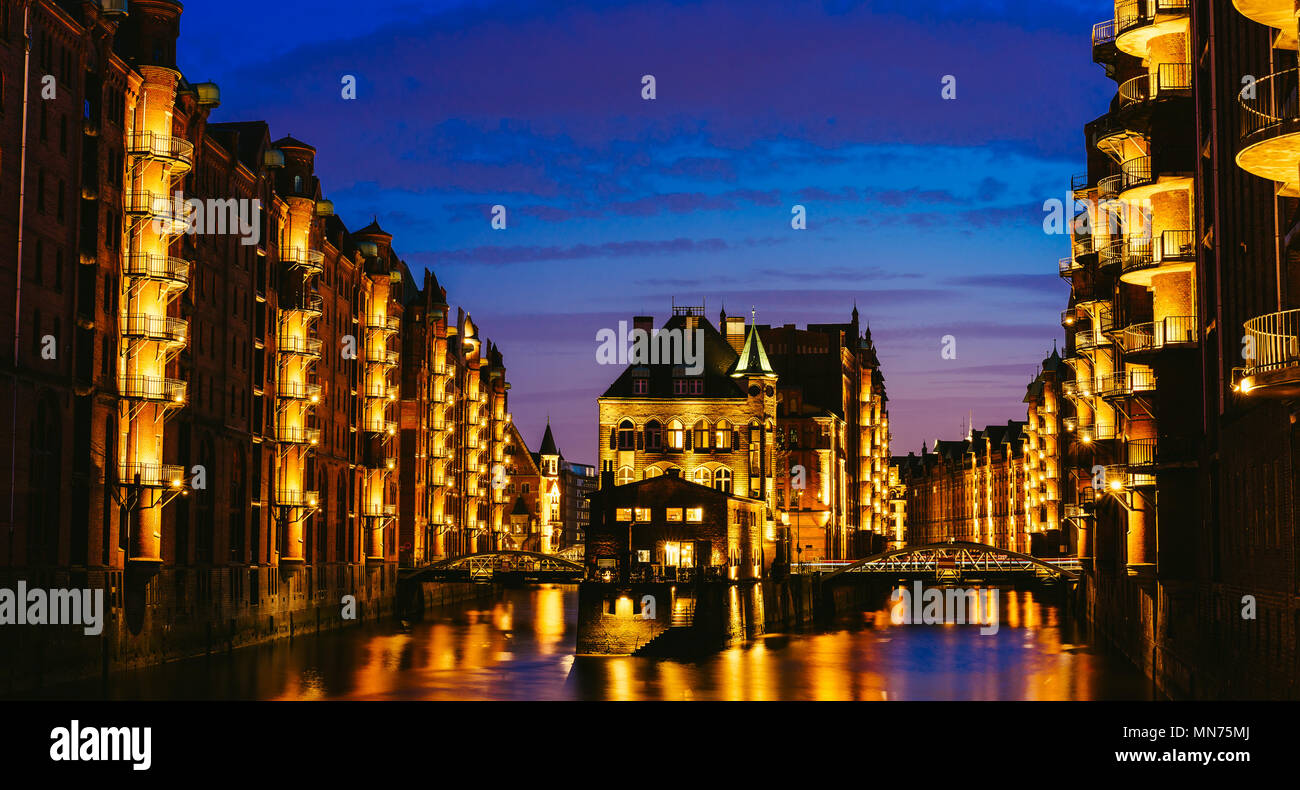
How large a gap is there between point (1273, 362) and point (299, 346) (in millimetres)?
61704

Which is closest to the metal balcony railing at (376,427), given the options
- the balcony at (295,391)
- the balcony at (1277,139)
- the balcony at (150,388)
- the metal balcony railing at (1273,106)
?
the balcony at (295,391)

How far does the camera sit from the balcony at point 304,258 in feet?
274

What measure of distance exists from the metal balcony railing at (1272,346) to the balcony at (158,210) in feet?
141

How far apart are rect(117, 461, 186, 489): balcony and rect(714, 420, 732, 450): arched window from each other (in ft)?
165

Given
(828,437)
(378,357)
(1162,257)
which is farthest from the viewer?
(828,437)

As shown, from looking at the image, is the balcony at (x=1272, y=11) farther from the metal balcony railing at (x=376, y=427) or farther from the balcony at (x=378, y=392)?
the balcony at (x=378, y=392)

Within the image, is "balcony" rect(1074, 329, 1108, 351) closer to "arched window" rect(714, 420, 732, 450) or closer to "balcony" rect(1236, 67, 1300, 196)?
"arched window" rect(714, 420, 732, 450)

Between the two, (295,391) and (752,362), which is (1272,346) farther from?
(752,362)

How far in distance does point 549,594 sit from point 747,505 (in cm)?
7623

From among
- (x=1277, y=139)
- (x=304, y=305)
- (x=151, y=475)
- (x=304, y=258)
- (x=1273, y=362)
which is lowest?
(x=151, y=475)

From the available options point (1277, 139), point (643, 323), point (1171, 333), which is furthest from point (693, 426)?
point (1277, 139)

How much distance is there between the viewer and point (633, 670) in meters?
68.9
